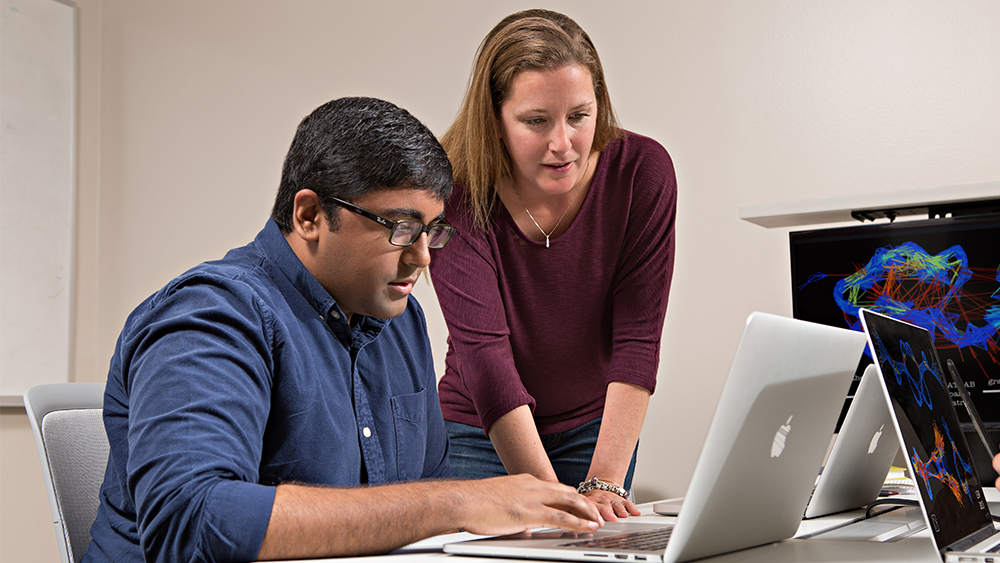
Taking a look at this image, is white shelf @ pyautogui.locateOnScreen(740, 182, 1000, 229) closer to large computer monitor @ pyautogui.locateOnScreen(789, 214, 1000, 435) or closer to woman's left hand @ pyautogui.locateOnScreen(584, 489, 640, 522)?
large computer monitor @ pyautogui.locateOnScreen(789, 214, 1000, 435)

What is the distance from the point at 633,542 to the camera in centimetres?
79

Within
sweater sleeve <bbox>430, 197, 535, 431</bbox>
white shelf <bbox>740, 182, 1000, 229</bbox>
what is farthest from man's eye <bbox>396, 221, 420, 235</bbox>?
white shelf <bbox>740, 182, 1000, 229</bbox>

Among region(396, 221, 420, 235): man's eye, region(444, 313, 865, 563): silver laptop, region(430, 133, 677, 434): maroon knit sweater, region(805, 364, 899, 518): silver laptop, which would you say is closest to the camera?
region(444, 313, 865, 563): silver laptop

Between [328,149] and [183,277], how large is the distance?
26cm

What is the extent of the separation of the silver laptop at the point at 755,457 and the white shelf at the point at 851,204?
798mm

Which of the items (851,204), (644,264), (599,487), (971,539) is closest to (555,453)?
(599,487)

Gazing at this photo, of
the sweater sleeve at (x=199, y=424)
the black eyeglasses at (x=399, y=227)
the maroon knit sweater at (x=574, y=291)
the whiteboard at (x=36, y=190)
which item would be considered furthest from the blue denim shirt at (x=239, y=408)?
the whiteboard at (x=36, y=190)

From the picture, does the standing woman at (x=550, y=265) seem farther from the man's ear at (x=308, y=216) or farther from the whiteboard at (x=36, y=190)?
the whiteboard at (x=36, y=190)

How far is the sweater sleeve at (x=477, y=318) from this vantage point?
1.45 metres

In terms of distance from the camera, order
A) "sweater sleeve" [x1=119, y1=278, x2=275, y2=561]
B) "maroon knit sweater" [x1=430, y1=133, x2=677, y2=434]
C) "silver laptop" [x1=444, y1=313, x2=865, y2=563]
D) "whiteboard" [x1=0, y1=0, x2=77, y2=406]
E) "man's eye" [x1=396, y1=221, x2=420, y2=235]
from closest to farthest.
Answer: "silver laptop" [x1=444, y1=313, x2=865, y2=563] < "sweater sleeve" [x1=119, y1=278, x2=275, y2=561] < "man's eye" [x1=396, y1=221, x2=420, y2=235] < "maroon knit sweater" [x1=430, y1=133, x2=677, y2=434] < "whiteboard" [x1=0, y1=0, x2=77, y2=406]

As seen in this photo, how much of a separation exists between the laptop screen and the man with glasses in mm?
330

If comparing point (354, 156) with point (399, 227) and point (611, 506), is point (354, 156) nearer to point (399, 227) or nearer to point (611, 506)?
point (399, 227)

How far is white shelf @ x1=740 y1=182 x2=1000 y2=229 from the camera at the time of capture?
62.6 inches

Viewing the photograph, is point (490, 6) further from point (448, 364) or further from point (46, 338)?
point (46, 338)
